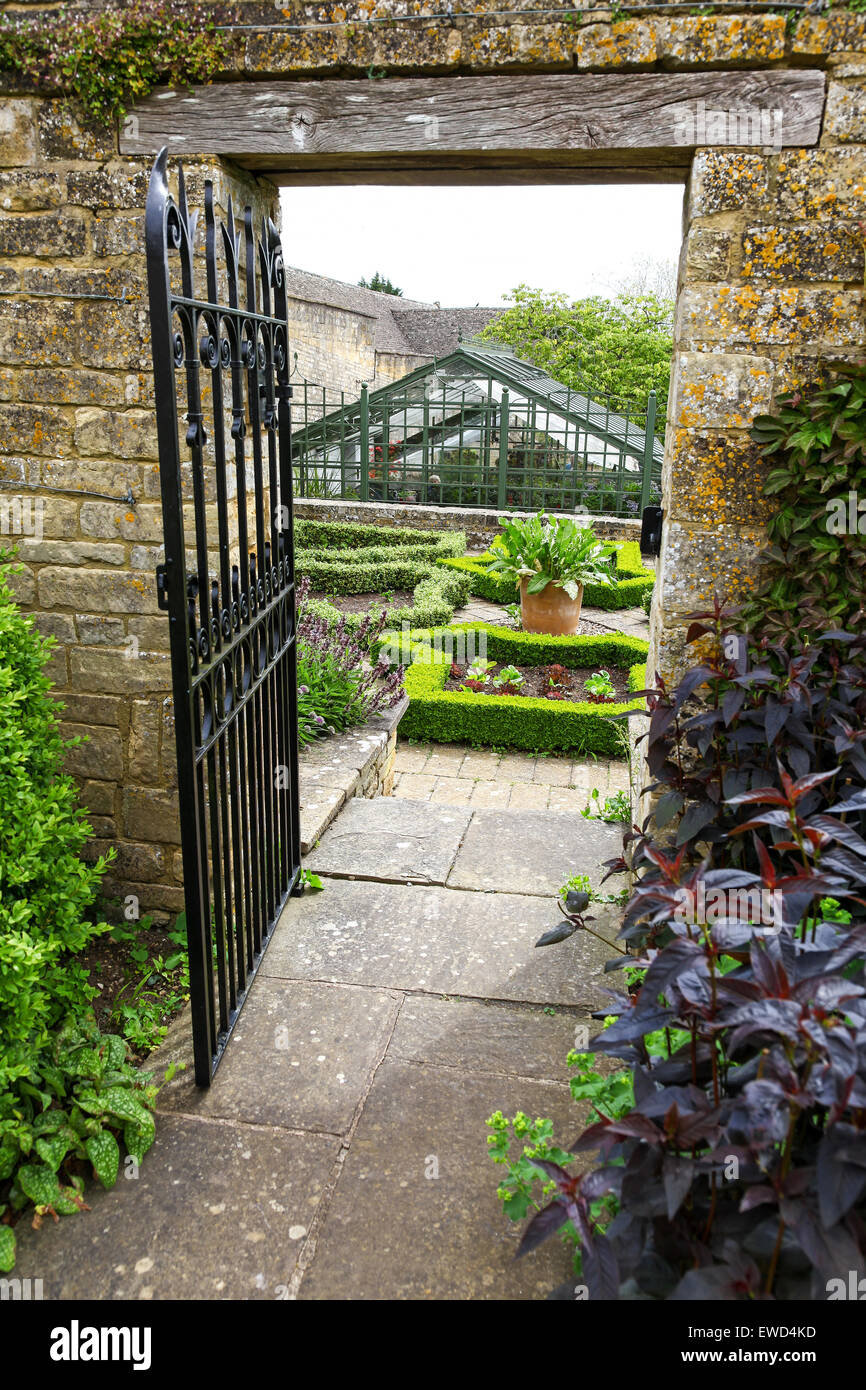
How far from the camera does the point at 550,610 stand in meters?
8.88

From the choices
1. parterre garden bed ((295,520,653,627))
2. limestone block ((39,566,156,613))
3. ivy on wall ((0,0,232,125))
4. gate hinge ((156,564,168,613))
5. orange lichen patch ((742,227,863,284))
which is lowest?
parterre garden bed ((295,520,653,627))

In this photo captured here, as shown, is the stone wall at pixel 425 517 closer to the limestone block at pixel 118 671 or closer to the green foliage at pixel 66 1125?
the limestone block at pixel 118 671

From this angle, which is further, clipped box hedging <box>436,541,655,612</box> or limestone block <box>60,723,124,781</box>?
clipped box hedging <box>436,541,655,612</box>

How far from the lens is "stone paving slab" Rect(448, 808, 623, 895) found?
12.9 feet

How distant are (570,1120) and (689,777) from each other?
1076mm

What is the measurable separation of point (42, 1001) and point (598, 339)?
819 inches

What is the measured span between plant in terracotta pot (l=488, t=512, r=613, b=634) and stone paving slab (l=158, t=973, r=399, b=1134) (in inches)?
236

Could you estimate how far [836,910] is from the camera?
2.19 metres

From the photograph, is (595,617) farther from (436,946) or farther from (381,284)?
(381,284)

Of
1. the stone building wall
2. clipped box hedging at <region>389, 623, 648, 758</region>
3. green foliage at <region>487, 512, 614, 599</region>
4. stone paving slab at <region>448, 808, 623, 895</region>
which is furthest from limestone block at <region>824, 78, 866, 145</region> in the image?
green foliage at <region>487, 512, 614, 599</region>

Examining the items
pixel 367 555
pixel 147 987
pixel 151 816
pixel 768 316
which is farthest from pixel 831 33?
pixel 367 555

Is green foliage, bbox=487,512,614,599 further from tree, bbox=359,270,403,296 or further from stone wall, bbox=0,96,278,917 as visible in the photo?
tree, bbox=359,270,403,296
